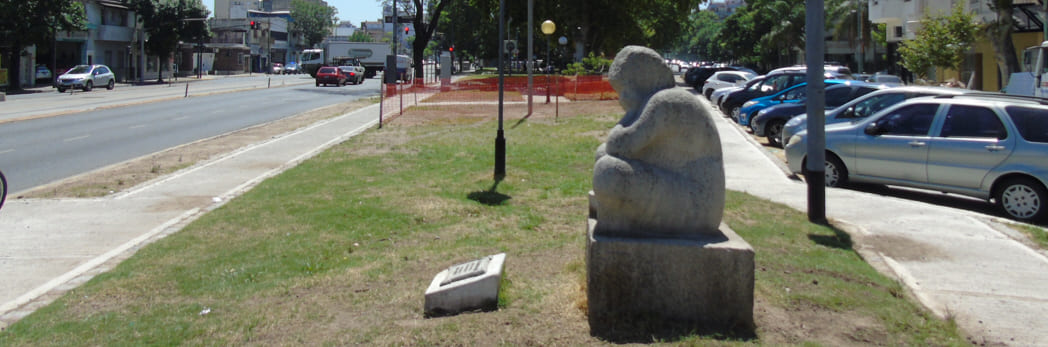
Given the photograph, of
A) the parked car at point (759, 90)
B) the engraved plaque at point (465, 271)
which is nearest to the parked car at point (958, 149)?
the engraved plaque at point (465, 271)

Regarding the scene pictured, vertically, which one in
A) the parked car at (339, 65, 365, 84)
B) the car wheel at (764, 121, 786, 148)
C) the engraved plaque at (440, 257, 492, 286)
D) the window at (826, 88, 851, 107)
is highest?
the parked car at (339, 65, 365, 84)

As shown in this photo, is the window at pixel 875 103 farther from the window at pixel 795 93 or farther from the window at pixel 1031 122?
the window at pixel 795 93

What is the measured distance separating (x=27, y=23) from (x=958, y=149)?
43631 mm

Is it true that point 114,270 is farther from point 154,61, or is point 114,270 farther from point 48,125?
point 154,61

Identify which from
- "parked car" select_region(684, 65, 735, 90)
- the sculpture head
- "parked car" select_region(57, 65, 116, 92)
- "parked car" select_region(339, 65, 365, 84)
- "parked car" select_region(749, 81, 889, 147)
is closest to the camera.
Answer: the sculpture head

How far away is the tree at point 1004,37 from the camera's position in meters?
28.0

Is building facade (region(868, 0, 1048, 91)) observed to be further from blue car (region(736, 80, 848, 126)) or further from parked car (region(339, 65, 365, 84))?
parked car (region(339, 65, 365, 84))

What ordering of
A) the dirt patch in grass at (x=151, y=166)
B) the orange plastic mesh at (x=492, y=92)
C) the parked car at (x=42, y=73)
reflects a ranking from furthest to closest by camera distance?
the parked car at (x=42, y=73) → the orange plastic mesh at (x=492, y=92) → the dirt patch in grass at (x=151, y=166)

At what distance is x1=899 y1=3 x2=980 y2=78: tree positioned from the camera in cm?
2886

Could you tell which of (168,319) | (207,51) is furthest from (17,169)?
(207,51)

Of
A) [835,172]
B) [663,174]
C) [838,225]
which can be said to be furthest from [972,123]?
[663,174]

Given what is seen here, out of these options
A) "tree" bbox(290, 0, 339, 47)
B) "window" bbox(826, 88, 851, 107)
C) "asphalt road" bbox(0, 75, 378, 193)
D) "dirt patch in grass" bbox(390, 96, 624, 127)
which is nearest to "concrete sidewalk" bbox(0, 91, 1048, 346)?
"asphalt road" bbox(0, 75, 378, 193)

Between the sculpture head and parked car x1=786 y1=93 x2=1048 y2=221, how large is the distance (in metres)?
6.50

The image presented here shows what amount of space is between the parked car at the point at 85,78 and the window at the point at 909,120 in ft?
142
